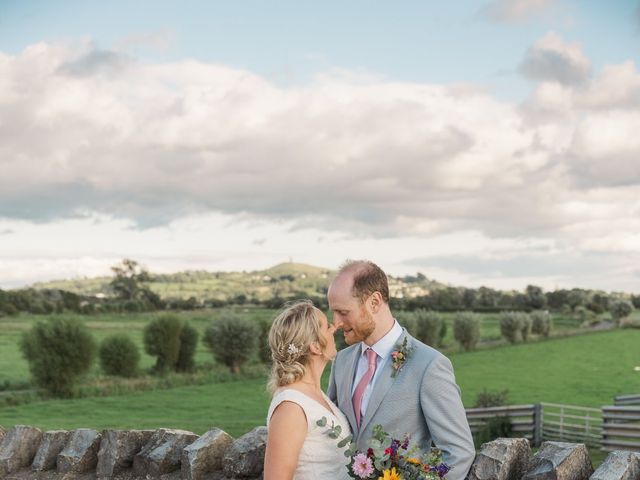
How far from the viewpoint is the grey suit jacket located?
13.1ft

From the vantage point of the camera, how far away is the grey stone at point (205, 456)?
566 centimetres

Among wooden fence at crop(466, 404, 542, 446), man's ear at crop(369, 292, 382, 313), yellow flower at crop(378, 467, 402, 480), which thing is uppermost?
man's ear at crop(369, 292, 382, 313)

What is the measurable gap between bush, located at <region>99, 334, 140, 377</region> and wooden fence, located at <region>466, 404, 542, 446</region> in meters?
17.9

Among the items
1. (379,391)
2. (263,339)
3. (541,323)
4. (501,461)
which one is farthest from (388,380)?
(541,323)

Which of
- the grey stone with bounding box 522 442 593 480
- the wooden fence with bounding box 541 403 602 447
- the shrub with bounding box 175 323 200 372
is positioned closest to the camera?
the grey stone with bounding box 522 442 593 480

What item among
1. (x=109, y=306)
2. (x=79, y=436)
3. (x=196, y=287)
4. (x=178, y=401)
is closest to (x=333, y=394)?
(x=79, y=436)

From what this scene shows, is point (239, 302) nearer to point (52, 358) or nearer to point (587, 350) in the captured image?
point (587, 350)

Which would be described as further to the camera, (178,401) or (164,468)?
(178,401)

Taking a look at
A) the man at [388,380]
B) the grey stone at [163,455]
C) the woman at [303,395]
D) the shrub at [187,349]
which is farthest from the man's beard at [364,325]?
the shrub at [187,349]

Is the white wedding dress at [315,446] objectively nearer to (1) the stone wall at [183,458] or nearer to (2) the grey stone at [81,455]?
(1) the stone wall at [183,458]

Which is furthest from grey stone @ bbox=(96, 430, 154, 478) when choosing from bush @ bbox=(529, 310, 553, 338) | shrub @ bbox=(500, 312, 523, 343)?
bush @ bbox=(529, 310, 553, 338)

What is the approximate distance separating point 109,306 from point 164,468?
61.1 m

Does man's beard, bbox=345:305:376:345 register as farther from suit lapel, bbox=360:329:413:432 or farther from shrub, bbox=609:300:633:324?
shrub, bbox=609:300:633:324

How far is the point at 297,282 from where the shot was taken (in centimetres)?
9419
